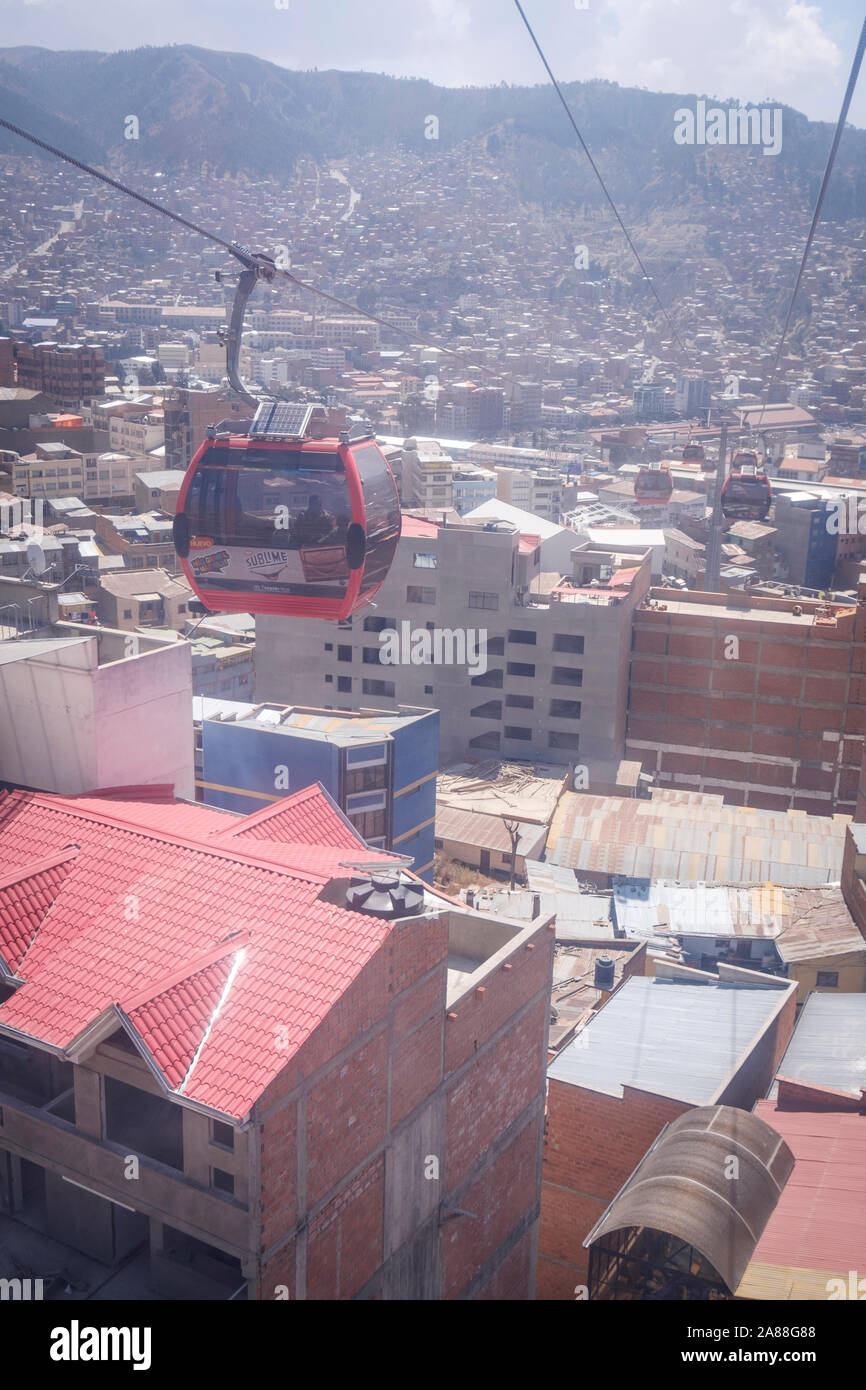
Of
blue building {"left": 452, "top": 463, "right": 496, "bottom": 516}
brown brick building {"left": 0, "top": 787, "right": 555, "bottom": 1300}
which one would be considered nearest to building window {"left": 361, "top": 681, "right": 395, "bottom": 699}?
brown brick building {"left": 0, "top": 787, "right": 555, "bottom": 1300}

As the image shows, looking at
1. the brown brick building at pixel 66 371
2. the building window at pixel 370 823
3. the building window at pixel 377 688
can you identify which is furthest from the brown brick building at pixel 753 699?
the brown brick building at pixel 66 371

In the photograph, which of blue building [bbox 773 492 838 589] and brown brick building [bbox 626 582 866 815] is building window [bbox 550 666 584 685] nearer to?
brown brick building [bbox 626 582 866 815]

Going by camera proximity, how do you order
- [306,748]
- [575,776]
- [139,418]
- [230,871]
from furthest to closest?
[139,418]
[575,776]
[306,748]
[230,871]

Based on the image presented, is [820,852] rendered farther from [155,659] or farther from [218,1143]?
[218,1143]

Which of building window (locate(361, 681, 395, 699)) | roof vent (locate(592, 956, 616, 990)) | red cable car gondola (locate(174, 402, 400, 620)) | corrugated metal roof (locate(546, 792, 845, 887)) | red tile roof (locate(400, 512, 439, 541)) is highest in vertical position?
red cable car gondola (locate(174, 402, 400, 620))

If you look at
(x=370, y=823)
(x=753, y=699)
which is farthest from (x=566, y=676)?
(x=370, y=823)

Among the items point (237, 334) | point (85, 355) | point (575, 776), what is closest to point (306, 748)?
point (237, 334)
